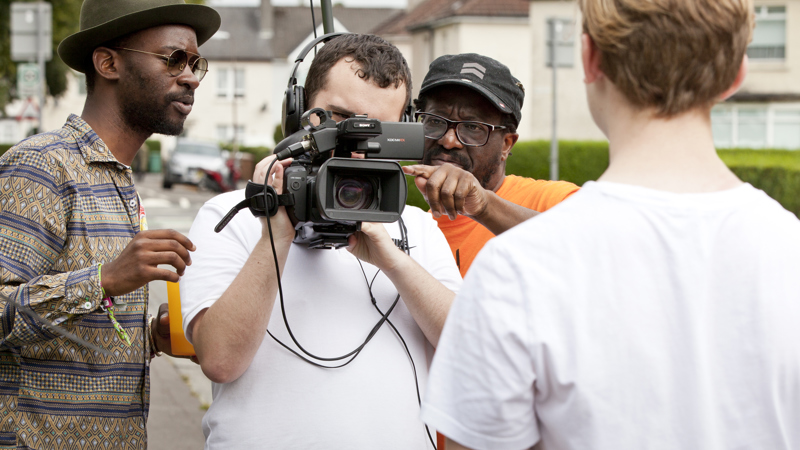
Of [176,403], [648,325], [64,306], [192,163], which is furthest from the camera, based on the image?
[192,163]

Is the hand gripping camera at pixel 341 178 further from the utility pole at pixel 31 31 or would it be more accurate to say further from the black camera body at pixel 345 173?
the utility pole at pixel 31 31

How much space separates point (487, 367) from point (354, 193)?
0.77m

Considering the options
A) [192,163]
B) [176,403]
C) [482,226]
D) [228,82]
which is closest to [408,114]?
[482,226]

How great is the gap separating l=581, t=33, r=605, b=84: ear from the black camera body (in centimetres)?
64

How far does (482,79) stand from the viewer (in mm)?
2934

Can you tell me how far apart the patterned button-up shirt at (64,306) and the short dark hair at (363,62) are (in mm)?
699

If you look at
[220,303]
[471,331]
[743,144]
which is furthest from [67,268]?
[743,144]

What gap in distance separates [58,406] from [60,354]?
0.15 metres

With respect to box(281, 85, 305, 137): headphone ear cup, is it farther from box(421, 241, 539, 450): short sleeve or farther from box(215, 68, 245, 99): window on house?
box(215, 68, 245, 99): window on house

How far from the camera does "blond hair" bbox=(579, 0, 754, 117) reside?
130 cm

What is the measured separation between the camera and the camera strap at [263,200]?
195 centimetres

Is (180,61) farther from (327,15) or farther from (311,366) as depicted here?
(311,366)

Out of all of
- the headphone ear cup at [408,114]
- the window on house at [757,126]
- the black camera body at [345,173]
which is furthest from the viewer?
the window on house at [757,126]

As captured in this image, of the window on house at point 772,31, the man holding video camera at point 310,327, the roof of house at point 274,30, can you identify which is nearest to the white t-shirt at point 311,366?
the man holding video camera at point 310,327
